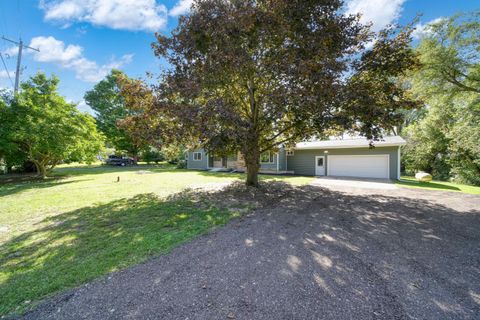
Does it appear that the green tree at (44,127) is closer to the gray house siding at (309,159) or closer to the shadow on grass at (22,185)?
the shadow on grass at (22,185)

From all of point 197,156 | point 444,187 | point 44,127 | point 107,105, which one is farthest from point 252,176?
point 107,105

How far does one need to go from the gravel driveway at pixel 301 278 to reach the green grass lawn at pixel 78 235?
0.42 meters

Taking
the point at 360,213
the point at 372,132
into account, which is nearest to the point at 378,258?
the point at 360,213

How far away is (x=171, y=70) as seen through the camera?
8070 millimetres

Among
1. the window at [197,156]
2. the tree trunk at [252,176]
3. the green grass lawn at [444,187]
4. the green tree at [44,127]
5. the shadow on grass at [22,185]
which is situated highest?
the green tree at [44,127]

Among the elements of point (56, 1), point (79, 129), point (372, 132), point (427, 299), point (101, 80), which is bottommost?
point (427, 299)

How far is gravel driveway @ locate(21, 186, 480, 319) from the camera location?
218cm

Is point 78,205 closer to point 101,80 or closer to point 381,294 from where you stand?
point 381,294

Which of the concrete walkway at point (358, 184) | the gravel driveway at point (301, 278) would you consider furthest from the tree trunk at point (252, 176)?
the gravel driveway at point (301, 278)

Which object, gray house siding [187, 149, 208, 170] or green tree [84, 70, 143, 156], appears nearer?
gray house siding [187, 149, 208, 170]

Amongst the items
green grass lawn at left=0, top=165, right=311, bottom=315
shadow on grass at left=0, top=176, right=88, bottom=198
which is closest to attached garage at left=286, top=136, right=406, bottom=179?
green grass lawn at left=0, top=165, right=311, bottom=315

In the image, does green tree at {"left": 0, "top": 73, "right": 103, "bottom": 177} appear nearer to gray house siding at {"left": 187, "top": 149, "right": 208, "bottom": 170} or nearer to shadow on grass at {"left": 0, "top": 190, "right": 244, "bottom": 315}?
shadow on grass at {"left": 0, "top": 190, "right": 244, "bottom": 315}

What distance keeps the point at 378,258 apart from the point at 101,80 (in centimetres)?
3847

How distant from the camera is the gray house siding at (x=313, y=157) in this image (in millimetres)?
14180
